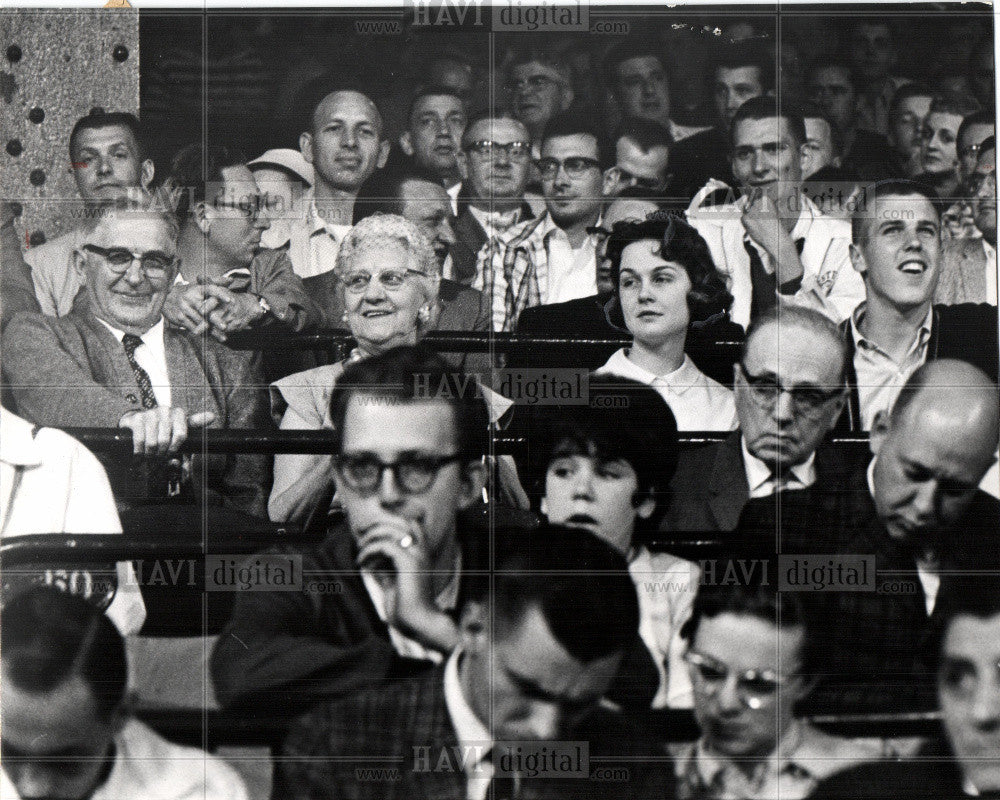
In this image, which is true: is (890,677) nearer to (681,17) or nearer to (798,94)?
(798,94)

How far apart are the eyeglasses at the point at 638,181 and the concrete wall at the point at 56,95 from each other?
1593mm

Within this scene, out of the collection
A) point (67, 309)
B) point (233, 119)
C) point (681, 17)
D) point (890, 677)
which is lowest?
point (890, 677)

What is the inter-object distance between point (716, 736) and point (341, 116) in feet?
7.71

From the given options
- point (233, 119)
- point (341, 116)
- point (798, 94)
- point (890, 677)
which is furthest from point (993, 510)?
point (233, 119)

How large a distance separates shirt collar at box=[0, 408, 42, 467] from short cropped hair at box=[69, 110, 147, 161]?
3.04 ft

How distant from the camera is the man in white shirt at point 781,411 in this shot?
310 centimetres

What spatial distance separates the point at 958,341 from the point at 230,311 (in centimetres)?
239

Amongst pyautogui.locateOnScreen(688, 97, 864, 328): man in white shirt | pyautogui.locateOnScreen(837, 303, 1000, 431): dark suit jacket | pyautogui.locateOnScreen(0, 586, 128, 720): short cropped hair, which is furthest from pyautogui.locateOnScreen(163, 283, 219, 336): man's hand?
pyautogui.locateOnScreen(837, 303, 1000, 431): dark suit jacket

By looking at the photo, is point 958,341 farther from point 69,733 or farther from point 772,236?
point 69,733

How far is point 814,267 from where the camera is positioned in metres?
3.12

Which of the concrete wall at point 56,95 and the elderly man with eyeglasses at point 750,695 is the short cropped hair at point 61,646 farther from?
the elderly man with eyeglasses at point 750,695

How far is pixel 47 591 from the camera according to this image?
10.1ft

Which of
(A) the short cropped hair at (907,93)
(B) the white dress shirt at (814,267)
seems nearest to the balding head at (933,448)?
(B) the white dress shirt at (814,267)

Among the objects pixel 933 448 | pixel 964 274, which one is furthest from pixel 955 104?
pixel 933 448
